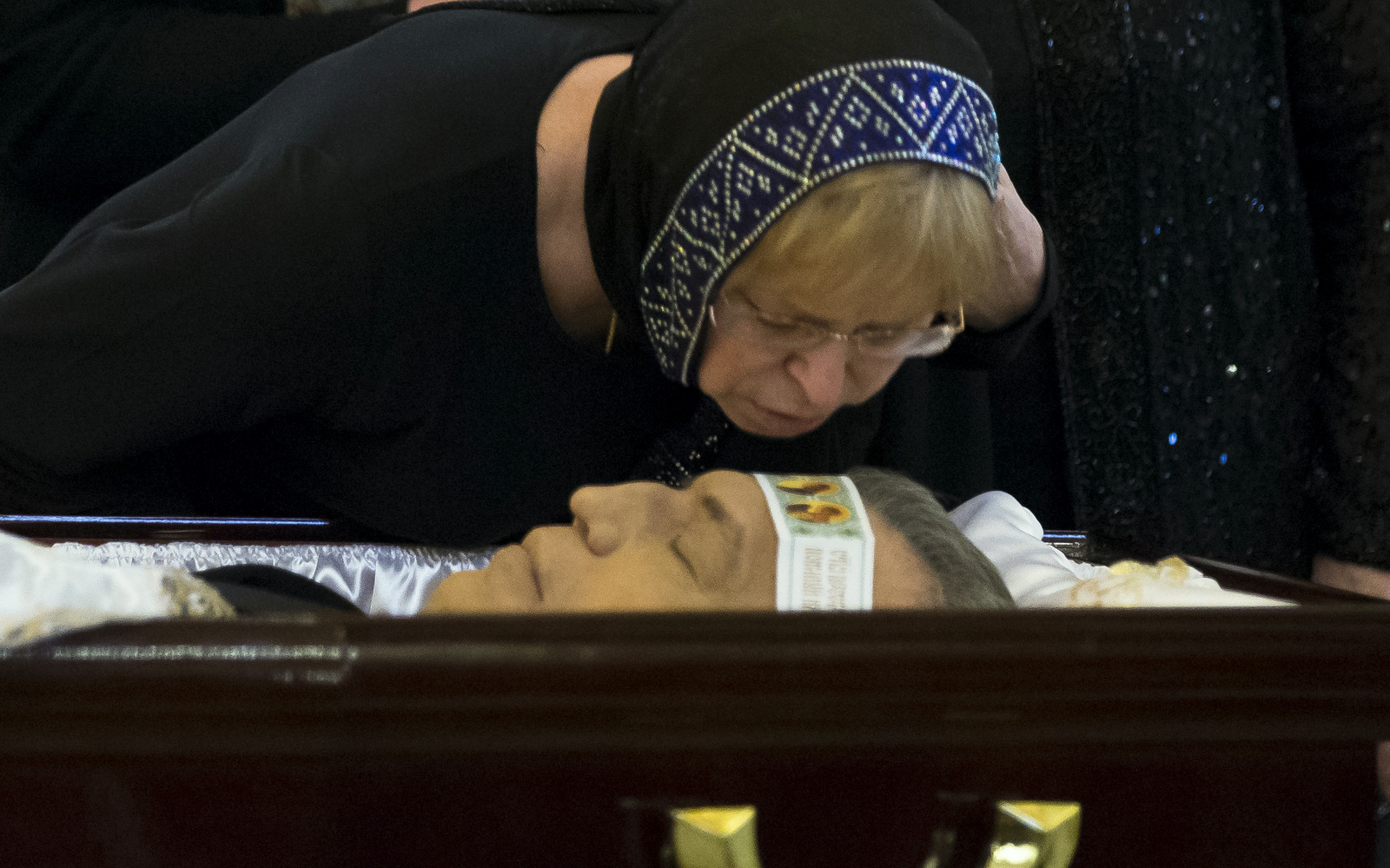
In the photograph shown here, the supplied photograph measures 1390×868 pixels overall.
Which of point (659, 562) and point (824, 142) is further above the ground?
point (824, 142)

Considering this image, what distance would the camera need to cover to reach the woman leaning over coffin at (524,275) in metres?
0.74

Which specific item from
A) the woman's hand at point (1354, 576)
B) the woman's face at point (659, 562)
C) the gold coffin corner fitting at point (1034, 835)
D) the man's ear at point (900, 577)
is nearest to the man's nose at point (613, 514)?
the woman's face at point (659, 562)

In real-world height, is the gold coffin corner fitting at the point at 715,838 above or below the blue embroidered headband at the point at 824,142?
below

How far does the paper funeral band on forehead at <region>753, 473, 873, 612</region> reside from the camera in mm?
606

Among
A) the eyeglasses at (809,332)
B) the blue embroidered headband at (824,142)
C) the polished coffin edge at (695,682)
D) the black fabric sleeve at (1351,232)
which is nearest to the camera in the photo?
the polished coffin edge at (695,682)

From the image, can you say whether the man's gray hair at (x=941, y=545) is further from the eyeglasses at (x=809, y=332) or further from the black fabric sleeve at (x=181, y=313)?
the black fabric sleeve at (x=181, y=313)

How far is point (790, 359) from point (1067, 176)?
1.21ft

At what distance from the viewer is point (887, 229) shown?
29.6 inches

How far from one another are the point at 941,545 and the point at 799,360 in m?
0.25

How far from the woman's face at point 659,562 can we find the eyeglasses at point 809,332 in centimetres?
18

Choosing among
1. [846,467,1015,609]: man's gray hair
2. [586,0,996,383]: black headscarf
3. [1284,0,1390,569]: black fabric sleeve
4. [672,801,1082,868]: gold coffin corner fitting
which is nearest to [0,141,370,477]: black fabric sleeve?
[586,0,996,383]: black headscarf

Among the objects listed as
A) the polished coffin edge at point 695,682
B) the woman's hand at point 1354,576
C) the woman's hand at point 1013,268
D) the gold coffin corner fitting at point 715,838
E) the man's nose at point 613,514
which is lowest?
the gold coffin corner fitting at point 715,838

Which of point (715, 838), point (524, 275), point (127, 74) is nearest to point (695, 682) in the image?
point (715, 838)

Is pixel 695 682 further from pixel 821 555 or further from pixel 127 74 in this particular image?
pixel 127 74
